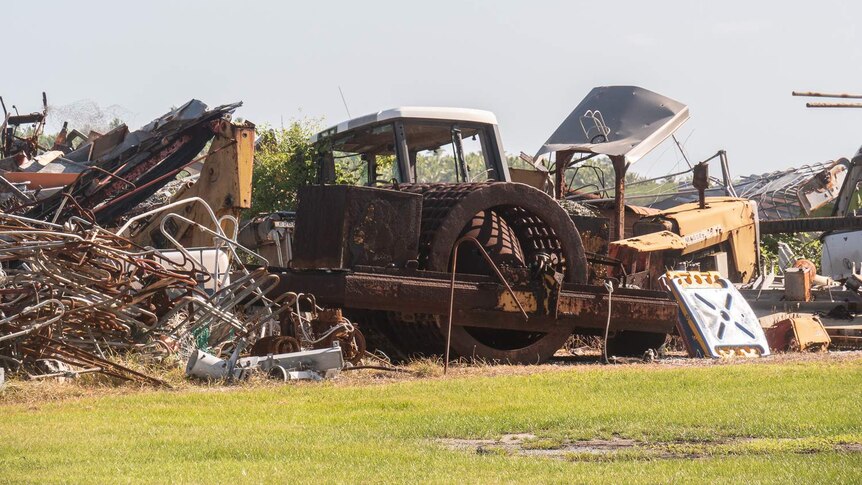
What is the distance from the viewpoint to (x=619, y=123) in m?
20.2

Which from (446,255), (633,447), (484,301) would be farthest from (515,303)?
(633,447)

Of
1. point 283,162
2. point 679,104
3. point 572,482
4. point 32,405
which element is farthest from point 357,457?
point 283,162

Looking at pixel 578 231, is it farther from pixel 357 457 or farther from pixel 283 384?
pixel 357 457

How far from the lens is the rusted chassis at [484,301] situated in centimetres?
1216

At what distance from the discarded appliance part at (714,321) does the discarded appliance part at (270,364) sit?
15.1 ft

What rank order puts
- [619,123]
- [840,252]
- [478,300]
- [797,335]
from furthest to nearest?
[840,252], [619,123], [797,335], [478,300]

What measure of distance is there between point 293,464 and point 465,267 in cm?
707

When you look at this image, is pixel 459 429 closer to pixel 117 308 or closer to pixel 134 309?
pixel 117 308

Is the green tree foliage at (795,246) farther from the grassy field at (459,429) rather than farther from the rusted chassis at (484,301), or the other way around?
the grassy field at (459,429)

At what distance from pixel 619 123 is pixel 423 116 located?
6.15m

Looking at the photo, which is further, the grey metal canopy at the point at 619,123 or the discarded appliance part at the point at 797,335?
the grey metal canopy at the point at 619,123

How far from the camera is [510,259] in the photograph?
44.9 ft

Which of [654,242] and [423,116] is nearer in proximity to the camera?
[423,116]

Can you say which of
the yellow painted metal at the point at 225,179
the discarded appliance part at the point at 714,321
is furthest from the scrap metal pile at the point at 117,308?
the yellow painted metal at the point at 225,179
